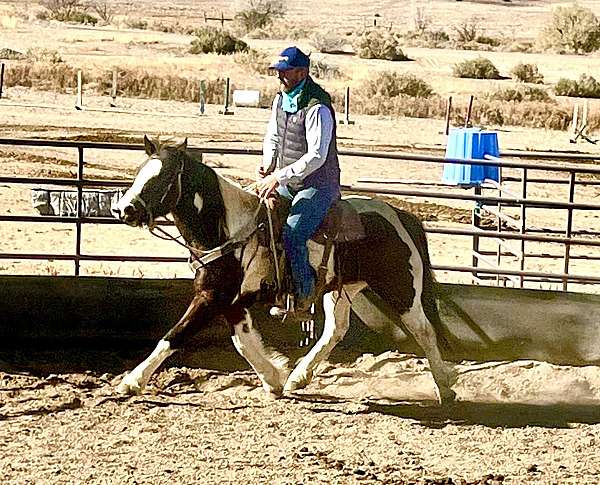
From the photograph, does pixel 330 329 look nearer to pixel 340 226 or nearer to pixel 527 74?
pixel 340 226

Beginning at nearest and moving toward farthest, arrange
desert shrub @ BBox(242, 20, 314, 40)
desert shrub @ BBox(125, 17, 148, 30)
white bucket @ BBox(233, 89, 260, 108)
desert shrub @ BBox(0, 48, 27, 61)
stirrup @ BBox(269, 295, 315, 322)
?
stirrup @ BBox(269, 295, 315, 322)
white bucket @ BBox(233, 89, 260, 108)
desert shrub @ BBox(0, 48, 27, 61)
desert shrub @ BBox(242, 20, 314, 40)
desert shrub @ BBox(125, 17, 148, 30)

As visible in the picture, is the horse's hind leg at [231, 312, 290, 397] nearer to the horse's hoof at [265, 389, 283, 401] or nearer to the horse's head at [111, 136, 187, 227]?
the horse's hoof at [265, 389, 283, 401]

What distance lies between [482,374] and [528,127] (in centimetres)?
2497

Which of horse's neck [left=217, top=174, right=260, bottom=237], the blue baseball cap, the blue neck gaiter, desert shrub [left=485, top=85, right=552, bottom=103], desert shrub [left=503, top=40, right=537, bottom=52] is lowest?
desert shrub [left=503, top=40, right=537, bottom=52]

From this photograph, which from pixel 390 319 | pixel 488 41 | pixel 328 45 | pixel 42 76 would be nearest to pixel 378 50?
pixel 328 45

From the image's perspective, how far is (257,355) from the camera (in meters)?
7.41

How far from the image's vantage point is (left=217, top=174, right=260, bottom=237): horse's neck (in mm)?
7297

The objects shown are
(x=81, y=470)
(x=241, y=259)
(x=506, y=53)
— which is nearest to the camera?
(x=81, y=470)

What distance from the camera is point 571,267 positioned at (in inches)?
582

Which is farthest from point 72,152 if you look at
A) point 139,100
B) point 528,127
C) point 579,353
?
point 579,353

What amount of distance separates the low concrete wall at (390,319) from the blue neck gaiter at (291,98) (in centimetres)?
193

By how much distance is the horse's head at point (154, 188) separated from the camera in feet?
22.5

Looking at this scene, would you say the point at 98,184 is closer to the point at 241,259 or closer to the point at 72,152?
the point at 241,259

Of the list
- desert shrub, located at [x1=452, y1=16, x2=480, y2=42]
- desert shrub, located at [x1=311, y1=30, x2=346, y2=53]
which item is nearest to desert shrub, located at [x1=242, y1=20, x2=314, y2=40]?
desert shrub, located at [x1=311, y1=30, x2=346, y2=53]
